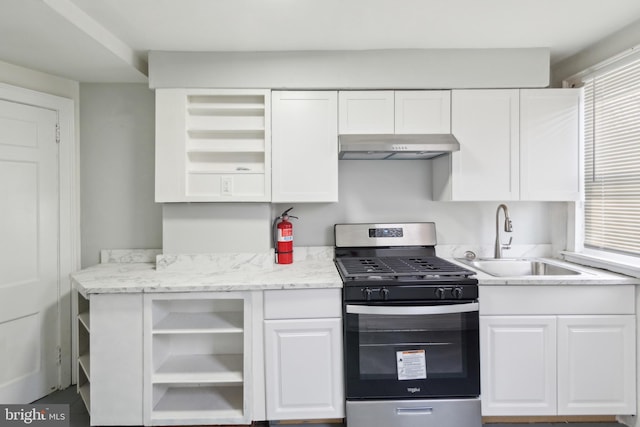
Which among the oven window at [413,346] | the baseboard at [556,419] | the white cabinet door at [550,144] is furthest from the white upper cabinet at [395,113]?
the baseboard at [556,419]

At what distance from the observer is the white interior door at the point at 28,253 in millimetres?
2211

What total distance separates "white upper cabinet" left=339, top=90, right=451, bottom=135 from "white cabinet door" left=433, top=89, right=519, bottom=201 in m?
0.08

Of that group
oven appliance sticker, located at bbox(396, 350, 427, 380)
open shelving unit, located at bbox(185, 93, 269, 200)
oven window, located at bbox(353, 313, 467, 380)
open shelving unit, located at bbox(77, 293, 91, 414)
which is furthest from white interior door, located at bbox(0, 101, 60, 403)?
oven appliance sticker, located at bbox(396, 350, 427, 380)

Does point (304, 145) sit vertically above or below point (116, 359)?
above

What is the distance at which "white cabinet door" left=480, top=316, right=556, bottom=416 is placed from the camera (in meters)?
1.99

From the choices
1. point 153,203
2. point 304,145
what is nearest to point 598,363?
point 304,145

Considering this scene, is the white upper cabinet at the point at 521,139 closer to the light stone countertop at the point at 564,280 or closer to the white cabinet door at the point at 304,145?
the light stone countertop at the point at 564,280

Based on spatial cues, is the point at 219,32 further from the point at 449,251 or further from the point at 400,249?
the point at 449,251

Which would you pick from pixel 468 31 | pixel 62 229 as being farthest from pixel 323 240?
pixel 62 229

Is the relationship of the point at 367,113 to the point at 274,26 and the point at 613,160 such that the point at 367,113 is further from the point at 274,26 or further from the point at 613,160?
the point at 613,160

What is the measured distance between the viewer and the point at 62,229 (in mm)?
2488

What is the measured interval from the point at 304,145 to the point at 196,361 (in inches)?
60.4

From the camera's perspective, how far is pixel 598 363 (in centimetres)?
197
